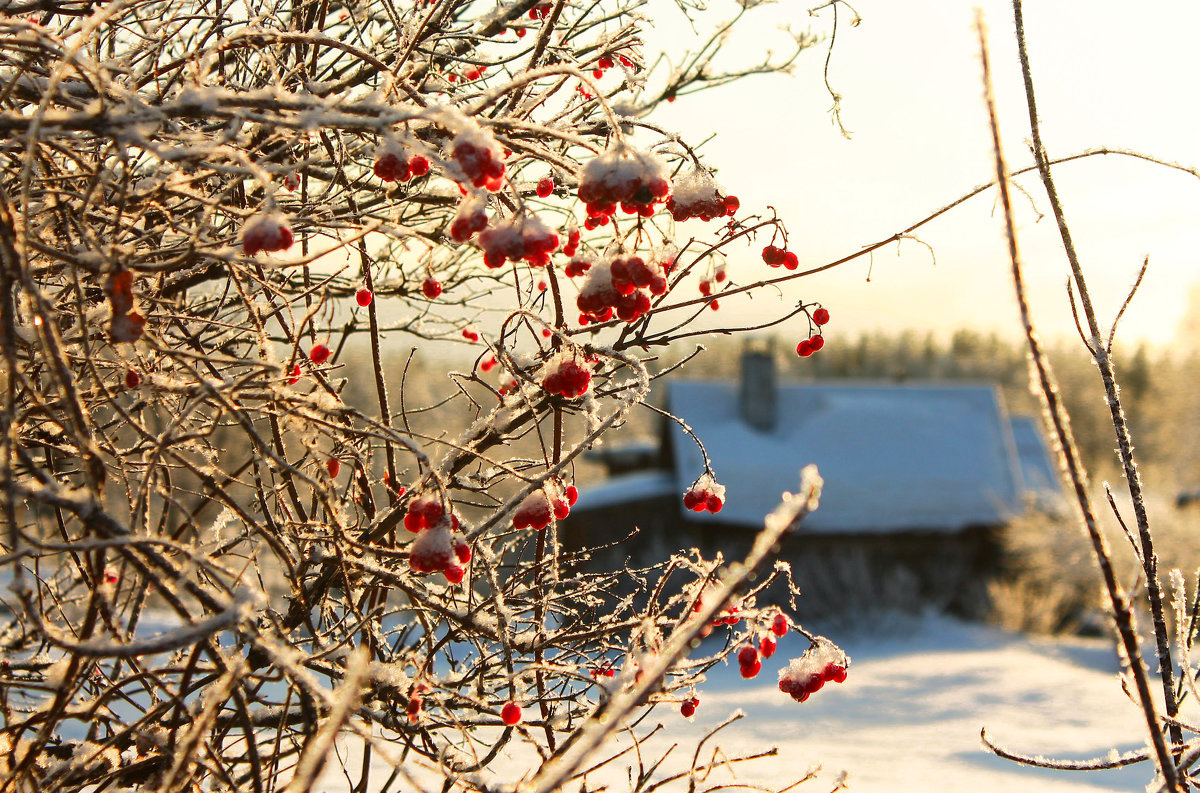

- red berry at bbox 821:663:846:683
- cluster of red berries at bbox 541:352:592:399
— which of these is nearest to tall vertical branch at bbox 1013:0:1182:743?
red berry at bbox 821:663:846:683

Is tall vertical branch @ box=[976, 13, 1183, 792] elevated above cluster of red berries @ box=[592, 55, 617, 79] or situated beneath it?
situated beneath

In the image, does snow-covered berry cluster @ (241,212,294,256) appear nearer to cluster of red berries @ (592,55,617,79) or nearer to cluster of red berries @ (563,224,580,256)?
cluster of red berries @ (563,224,580,256)

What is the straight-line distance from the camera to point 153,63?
85.3 inches

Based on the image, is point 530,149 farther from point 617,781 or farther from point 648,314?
point 617,781

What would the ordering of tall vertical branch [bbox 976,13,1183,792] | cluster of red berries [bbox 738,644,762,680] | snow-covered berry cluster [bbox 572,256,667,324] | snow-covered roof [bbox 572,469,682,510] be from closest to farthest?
tall vertical branch [bbox 976,13,1183,792] < snow-covered berry cluster [bbox 572,256,667,324] < cluster of red berries [bbox 738,644,762,680] < snow-covered roof [bbox 572,469,682,510]

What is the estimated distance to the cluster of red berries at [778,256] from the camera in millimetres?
2197

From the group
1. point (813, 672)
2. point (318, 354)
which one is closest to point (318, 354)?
point (318, 354)

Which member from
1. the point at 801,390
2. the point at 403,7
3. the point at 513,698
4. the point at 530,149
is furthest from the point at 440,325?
the point at 801,390

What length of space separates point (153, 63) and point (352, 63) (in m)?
Answer: 0.63

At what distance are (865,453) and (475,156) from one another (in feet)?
61.8

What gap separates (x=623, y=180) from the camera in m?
1.33

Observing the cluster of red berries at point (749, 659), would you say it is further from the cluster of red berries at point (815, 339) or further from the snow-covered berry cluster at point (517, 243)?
the snow-covered berry cluster at point (517, 243)

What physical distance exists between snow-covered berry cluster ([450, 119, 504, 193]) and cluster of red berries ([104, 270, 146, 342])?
490 millimetres

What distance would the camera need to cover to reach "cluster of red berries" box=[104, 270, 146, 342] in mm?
1237
